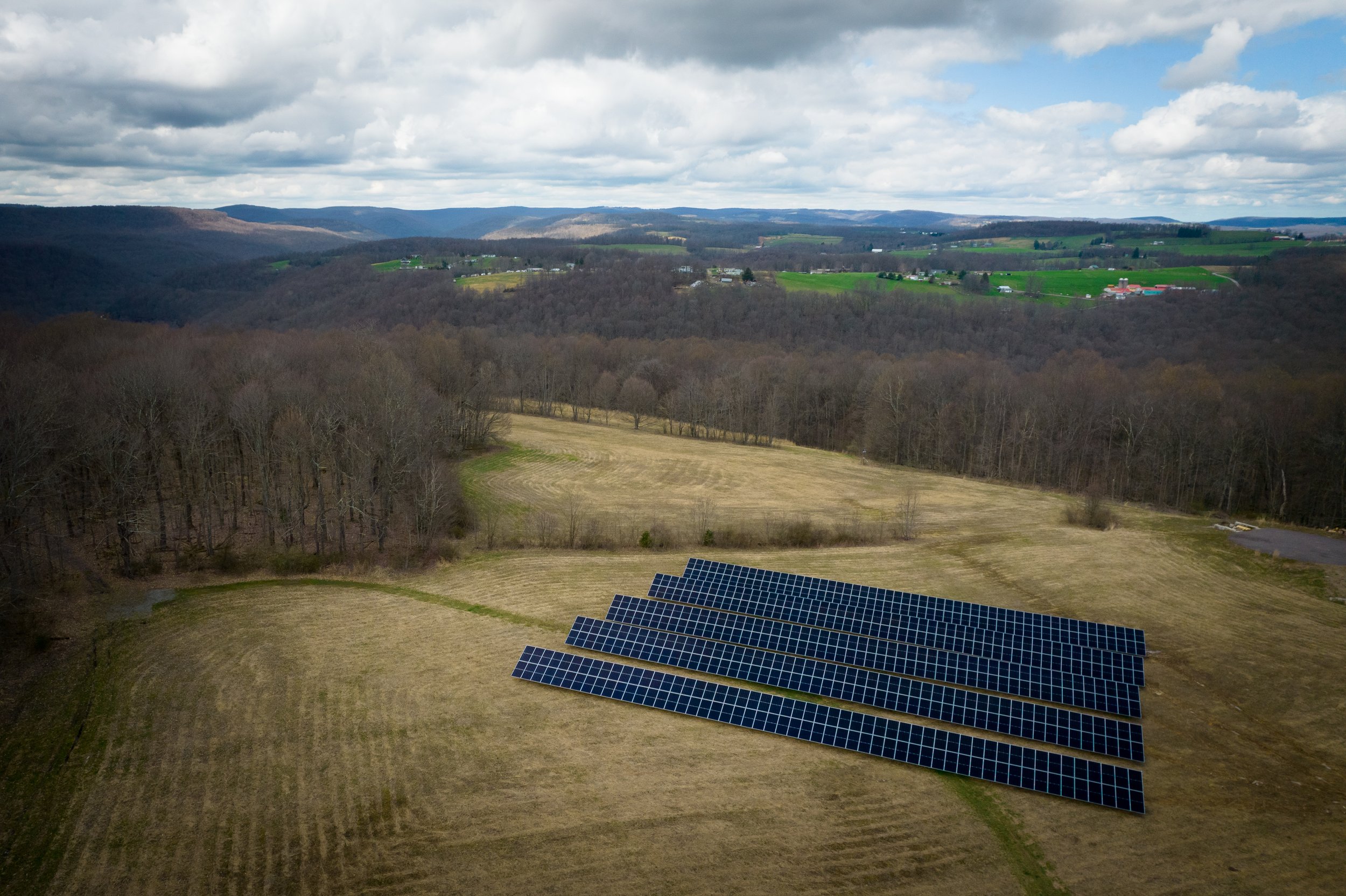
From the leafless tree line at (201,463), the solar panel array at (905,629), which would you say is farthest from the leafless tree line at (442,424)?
the solar panel array at (905,629)

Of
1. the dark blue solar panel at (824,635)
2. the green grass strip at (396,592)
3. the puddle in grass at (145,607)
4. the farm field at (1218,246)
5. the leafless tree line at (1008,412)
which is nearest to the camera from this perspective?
the dark blue solar panel at (824,635)

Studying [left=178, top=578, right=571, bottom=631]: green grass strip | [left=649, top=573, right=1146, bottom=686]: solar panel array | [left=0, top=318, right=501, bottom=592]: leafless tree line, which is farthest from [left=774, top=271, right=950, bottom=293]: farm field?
[left=178, top=578, right=571, bottom=631]: green grass strip

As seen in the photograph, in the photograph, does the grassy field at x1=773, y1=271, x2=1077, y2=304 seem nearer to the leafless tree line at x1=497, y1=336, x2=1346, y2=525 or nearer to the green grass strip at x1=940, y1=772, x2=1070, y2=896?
the leafless tree line at x1=497, y1=336, x2=1346, y2=525

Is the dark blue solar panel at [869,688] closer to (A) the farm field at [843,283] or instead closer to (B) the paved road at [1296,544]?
(B) the paved road at [1296,544]

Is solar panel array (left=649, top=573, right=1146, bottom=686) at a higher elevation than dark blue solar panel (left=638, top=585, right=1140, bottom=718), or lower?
higher

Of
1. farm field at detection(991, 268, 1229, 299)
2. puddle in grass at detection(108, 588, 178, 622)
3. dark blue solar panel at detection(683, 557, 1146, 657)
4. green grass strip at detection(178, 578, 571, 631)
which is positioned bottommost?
green grass strip at detection(178, 578, 571, 631)

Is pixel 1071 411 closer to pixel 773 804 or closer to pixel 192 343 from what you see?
pixel 773 804
